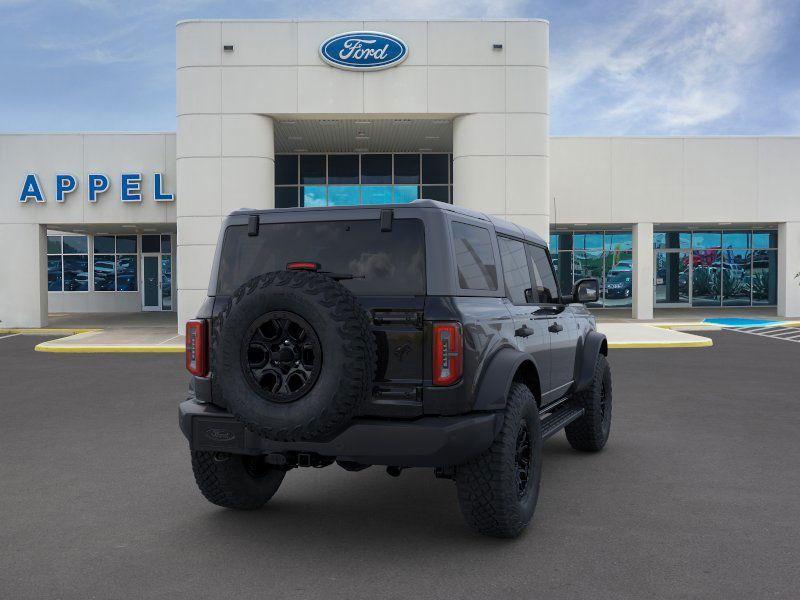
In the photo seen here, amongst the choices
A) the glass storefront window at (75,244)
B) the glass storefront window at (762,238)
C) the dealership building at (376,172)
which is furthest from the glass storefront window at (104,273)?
the glass storefront window at (762,238)

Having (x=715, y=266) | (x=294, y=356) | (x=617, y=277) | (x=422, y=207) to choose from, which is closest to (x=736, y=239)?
(x=715, y=266)

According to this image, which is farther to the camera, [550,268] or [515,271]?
[550,268]

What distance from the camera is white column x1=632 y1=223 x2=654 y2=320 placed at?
25.7 metres

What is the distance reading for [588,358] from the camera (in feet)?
22.1

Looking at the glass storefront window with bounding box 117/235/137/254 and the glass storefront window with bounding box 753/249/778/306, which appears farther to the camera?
the glass storefront window with bounding box 753/249/778/306

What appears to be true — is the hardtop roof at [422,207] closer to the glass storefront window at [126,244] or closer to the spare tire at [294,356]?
the spare tire at [294,356]

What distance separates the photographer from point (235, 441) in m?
4.39

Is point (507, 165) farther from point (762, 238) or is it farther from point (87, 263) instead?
Result: point (87, 263)

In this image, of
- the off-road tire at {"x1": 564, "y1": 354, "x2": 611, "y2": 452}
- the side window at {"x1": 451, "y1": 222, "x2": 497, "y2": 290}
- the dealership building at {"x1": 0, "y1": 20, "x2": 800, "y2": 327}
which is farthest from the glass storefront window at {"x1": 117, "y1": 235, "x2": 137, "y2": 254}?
the side window at {"x1": 451, "y1": 222, "x2": 497, "y2": 290}

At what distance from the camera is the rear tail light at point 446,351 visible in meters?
4.15

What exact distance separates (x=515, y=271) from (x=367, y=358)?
1899 millimetres

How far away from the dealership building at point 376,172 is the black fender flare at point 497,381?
15744 millimetres

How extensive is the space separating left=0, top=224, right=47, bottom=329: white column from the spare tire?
22423mm

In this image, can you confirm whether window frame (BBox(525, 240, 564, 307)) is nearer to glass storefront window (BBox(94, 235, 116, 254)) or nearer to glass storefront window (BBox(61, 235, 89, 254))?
glass storefront window (BBox(94, 235, 116, 254))
